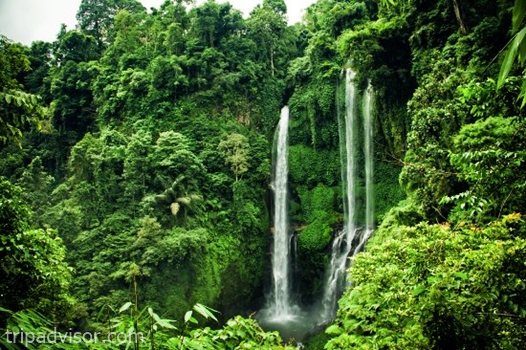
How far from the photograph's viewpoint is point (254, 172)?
17.8 m

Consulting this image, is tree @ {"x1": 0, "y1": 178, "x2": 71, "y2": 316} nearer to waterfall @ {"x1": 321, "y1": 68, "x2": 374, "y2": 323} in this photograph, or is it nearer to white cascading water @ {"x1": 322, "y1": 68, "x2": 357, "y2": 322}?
waterfall @ {"x1": 321, "y1": 68, "x2": 374, "y2": 323}

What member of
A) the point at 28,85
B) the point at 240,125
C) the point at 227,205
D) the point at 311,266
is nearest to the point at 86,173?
the point at 227,205

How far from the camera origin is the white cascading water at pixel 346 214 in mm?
15031

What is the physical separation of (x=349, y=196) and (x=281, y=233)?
397 cm

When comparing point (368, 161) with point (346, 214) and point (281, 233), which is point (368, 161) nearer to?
point (346, 214)

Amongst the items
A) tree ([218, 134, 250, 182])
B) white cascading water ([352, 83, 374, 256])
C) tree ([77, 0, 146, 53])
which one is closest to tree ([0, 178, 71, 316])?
tree ([218, 134, 250, 182])

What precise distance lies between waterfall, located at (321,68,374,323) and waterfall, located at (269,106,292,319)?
2080 millimetres

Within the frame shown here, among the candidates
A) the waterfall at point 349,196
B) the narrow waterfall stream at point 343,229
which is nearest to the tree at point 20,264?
the narrow waterfall stream at point 343,229

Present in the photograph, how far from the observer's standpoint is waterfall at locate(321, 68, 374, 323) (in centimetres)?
1507

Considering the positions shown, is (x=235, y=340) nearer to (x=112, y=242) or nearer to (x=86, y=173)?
(x=112, y=242)

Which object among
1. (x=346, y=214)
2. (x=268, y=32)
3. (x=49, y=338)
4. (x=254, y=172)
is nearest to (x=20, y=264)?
(x=49, y=338)

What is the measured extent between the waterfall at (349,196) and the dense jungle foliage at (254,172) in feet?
1.81

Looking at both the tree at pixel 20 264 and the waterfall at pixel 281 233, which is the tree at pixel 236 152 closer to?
the waterfall at pixel 281 233

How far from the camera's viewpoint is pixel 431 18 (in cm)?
1186
